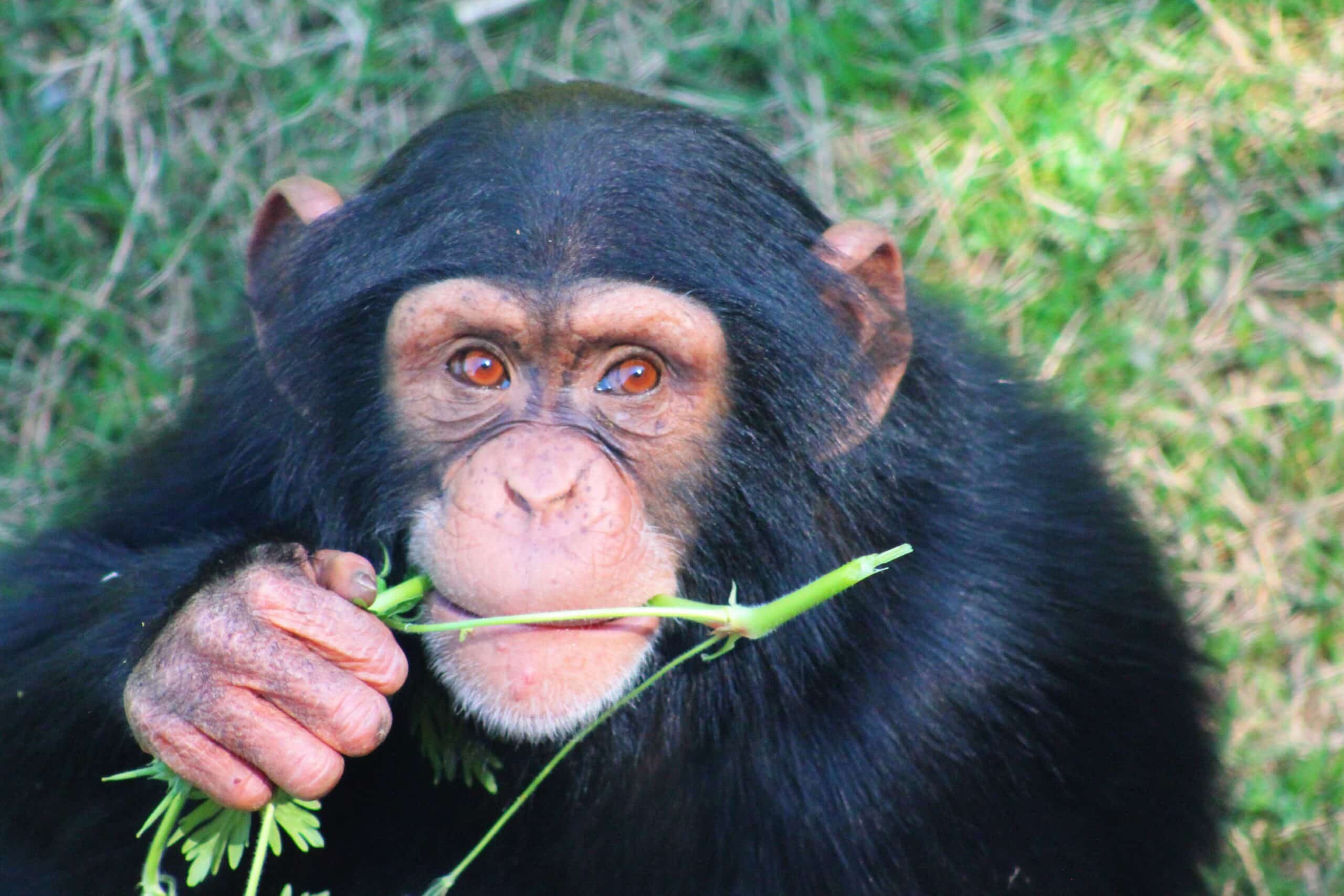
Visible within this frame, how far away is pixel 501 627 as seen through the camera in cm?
344

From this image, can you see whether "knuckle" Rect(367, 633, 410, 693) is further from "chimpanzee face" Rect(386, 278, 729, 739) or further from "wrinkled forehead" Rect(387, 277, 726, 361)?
"wrinkled forehead" Rect(387, 277, 726, 361)

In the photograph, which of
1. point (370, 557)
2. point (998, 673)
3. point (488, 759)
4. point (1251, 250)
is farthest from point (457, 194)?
point (1251, 250)

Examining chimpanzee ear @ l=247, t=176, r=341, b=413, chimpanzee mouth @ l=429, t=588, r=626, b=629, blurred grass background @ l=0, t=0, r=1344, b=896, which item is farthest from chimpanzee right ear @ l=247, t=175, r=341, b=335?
blurred grass background @ l=0, t=0, r=1344, b=896

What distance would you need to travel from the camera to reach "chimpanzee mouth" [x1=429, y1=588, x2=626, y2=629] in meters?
3.46

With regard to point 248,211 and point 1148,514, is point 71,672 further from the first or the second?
point 1148,514

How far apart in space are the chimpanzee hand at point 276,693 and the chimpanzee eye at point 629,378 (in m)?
0.72

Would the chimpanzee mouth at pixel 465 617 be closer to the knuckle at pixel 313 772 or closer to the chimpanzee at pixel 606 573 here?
the chimpanzee at pixel 606 573

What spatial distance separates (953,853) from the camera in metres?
4.13

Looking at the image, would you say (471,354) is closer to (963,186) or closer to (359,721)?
(359,721)

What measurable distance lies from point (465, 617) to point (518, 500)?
29 cm

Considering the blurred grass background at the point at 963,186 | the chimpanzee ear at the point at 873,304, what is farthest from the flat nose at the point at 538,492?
the blurred grass background at the point at 963,186

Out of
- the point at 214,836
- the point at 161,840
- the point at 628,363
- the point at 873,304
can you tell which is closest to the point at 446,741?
the point at 214,836

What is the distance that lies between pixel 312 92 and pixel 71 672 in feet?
10.1

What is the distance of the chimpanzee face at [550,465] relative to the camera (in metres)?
3.38
